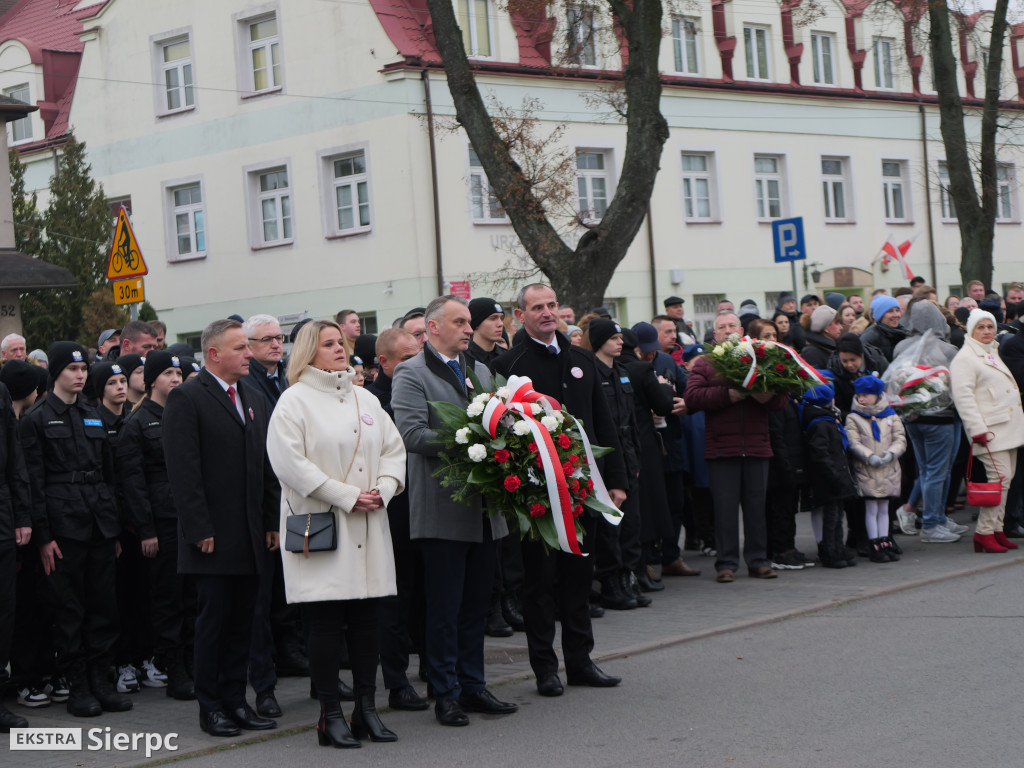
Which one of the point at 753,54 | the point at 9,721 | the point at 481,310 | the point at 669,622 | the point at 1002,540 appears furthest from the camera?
the point at 753,54

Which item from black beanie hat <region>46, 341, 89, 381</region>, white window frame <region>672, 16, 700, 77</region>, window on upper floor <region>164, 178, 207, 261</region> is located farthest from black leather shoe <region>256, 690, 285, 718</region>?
white window frame <region>672, 16, 700, 77</region>

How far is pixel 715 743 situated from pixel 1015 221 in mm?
38382

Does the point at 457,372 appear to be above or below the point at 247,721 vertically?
above

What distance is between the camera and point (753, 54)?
115 feet

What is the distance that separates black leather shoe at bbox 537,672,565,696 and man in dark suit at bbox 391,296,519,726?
36 cm

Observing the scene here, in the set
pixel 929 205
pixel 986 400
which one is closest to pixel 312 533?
pixel 986 400

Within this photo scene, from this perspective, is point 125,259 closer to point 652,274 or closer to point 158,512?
point 158,512

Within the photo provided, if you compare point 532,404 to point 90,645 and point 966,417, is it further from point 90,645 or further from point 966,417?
point 966,417

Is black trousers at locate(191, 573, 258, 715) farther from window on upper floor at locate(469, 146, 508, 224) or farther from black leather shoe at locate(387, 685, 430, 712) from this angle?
window on upper floor at locate(469, 146, 508, 224)

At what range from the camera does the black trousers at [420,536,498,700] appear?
7.43 m

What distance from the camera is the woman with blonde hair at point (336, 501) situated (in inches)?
271

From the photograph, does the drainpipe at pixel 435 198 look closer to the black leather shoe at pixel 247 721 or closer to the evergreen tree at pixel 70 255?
the evergreen tree at pixel 70 255

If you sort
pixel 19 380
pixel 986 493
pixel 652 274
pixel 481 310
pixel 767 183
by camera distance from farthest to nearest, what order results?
pixel 767 183 → pixel 652 274 → pixel 986 493 → pixel 481 310 → pixel 19 380

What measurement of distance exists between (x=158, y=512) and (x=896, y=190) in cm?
3271
